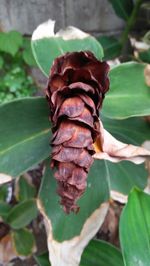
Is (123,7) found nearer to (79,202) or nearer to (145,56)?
(145,56)

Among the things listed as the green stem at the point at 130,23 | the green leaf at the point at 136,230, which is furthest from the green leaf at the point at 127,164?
the green stem at the point at 130,23

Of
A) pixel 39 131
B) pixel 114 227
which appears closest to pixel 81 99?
pixel 39 131

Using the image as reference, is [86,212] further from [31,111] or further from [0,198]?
[0,198]

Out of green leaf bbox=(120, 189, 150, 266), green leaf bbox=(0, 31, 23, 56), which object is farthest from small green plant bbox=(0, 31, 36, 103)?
green leaf bbox=(120, 189, 150, 266)

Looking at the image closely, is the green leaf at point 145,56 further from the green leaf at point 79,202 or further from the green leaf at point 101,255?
the green leaf at point 101,255


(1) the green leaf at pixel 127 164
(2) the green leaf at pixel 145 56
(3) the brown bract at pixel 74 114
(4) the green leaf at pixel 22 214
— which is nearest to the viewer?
(3) the brown bract at pixel 74 114

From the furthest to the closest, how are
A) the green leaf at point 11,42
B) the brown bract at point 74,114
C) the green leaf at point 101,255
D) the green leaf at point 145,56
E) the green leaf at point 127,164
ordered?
the green leaf at point 11,42 → the green leaf at point 145,56 → the green leaf at point 101,255 → the green leaf at point 127,164 → the brown bract at point 74,114
